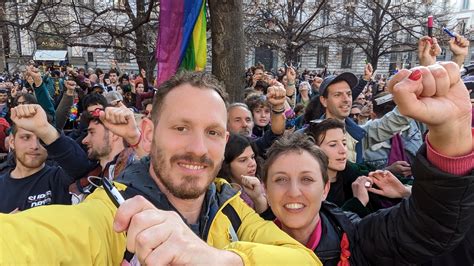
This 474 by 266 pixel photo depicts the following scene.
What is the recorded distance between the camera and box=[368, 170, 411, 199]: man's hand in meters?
2.12

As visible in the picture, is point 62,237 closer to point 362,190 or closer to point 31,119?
point 31,119

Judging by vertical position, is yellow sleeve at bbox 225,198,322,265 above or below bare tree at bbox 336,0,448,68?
below

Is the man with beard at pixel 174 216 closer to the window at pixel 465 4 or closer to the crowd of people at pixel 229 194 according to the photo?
the crowd of people at pixel 229 194

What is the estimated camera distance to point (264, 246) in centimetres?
124

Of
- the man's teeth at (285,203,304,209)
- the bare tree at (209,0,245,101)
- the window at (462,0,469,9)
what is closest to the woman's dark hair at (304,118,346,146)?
the man's teeth at (285,203,304,209)

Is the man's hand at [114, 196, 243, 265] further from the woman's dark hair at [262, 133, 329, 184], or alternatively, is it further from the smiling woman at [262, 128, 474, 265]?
the woman's dark hair at [262, 133, 329, 184]

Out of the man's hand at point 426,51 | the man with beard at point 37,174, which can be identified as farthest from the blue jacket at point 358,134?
the man with beard at point 37,174

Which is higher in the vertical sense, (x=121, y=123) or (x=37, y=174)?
(x=121, y=123)

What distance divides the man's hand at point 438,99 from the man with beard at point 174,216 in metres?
0.64

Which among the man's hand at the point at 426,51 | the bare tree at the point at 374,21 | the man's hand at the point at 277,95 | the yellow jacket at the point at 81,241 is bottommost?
the yellow jacket at the point at 81,241

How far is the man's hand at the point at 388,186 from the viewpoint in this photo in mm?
2117

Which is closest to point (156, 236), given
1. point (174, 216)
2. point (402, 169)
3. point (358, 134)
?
point (174, 216)

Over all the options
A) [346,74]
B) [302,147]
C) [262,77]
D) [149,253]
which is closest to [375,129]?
[346,74]

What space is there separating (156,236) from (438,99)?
0.97 m
